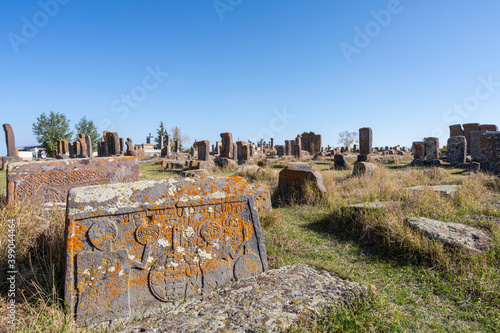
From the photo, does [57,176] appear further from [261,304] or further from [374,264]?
[374,264]

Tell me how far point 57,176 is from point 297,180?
182 inches

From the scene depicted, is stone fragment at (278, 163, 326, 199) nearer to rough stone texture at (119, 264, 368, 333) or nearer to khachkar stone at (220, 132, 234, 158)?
rough stone texture at (119, 264, 368, 333)

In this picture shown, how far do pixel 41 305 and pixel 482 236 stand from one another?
4326mm

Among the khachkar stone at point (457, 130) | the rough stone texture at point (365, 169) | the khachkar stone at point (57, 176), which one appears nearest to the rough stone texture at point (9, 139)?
the khachkar stone at point (57, 176)

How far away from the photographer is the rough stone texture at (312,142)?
1003 inches

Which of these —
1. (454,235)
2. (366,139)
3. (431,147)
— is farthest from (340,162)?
(454,235)

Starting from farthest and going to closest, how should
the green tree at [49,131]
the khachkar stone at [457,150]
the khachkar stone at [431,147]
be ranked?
1. the green tree at [49,131]
2. the khachkar stone at [431,147]
3. the khachkar stone at [457,150]

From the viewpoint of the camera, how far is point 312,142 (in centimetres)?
2586

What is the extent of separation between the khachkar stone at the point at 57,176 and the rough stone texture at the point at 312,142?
22.0 metres

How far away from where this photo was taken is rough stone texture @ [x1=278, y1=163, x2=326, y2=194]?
558cm

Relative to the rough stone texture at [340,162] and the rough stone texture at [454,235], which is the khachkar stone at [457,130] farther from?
the rough stone texture at [454,235]

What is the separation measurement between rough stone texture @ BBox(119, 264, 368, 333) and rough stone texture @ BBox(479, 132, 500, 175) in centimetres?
942

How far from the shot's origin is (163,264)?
2.03m

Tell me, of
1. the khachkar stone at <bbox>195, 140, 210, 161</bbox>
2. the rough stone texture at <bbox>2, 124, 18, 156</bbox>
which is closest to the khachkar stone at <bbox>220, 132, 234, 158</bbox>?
the khachkar stone at <bbox>195, 140, 210, 161</bbox>
